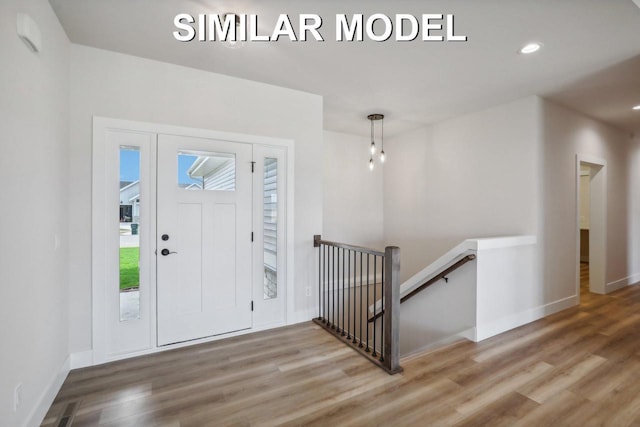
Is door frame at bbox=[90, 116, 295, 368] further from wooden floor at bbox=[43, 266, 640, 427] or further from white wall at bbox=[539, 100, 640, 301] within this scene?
white wall at bbox=[539, 100, 640, 301]

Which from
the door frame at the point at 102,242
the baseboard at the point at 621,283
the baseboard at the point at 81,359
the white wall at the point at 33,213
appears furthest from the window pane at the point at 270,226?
the baseboard at the point at 621,283

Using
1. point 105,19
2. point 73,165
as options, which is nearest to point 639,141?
point 105,19

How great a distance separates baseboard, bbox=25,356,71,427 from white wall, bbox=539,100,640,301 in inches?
193

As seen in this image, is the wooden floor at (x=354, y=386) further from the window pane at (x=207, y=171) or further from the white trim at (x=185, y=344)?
the window pane at (x=207, y=171)

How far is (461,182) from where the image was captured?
4434 mm

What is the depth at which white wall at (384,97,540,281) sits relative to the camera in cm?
368

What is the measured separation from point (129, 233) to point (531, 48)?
3886mm

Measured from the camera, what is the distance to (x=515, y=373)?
7.91 feet

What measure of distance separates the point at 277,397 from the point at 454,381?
134 centimetres

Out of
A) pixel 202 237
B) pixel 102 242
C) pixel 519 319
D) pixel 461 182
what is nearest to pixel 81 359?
pixel 102 242

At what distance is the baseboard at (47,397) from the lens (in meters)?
1.79

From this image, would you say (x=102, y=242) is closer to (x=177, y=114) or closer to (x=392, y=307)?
(x=177, y=114)

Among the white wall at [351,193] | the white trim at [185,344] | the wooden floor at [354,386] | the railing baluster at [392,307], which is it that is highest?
the white wall at [351,193]

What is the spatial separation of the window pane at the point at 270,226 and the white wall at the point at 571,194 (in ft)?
10.7
